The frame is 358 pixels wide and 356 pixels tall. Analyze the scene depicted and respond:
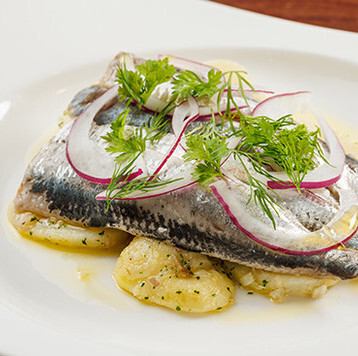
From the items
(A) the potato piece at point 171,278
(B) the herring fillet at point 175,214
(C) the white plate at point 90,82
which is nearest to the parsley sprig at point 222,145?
(B) the herring fillet at point 175,214

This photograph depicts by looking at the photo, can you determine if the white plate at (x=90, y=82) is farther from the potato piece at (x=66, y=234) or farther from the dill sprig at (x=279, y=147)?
the dill sprig at (x=279, y=147)

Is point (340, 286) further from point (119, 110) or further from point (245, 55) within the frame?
point (245, 55)

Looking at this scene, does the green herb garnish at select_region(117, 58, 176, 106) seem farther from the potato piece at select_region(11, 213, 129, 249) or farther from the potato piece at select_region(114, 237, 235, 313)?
the potato piece at select_region(114, 237, 235, 313)

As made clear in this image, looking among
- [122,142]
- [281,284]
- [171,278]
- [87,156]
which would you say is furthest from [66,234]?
[281,284]

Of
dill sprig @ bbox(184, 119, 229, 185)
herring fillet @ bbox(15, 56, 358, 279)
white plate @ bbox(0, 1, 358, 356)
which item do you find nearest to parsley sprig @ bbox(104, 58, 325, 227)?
dill sprig @ bbox(184, 119, 229, 185)

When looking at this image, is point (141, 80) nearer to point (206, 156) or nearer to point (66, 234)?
point (206, 156)
